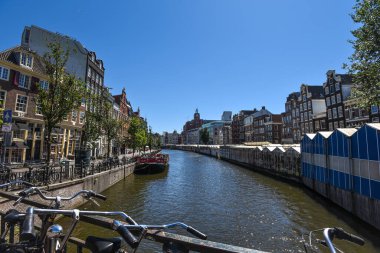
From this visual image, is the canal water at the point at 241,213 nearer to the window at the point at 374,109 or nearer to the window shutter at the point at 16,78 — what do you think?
the window shutter at the point at 16,78

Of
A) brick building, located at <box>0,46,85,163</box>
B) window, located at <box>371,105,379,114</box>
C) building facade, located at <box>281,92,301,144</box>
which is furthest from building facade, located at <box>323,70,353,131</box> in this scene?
brick building, located at <box>0,46,85,163</box>

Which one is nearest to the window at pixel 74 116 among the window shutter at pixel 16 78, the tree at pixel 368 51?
the window shutter at pixel 16 78

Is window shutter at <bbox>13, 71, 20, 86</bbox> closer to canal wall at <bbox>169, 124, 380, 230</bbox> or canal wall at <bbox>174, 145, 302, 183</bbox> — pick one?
canal wall at <bbox>169, 124, 380, 230</bbox>

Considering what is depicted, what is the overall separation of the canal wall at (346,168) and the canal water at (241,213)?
0.95m

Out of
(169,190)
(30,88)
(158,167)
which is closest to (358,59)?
(169,190)

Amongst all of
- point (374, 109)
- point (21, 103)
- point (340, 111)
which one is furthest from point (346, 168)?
point (340, 111)

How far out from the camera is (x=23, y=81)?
30.1m

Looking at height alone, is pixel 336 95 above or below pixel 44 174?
above

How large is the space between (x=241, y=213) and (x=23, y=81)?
28727 millimetres

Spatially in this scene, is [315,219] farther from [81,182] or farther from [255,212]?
[81,182]

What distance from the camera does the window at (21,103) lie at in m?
29.4

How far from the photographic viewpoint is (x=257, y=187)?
29.7 meters

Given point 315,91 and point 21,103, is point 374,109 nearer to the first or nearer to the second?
point 315,91

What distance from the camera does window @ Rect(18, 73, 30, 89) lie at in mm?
29625
